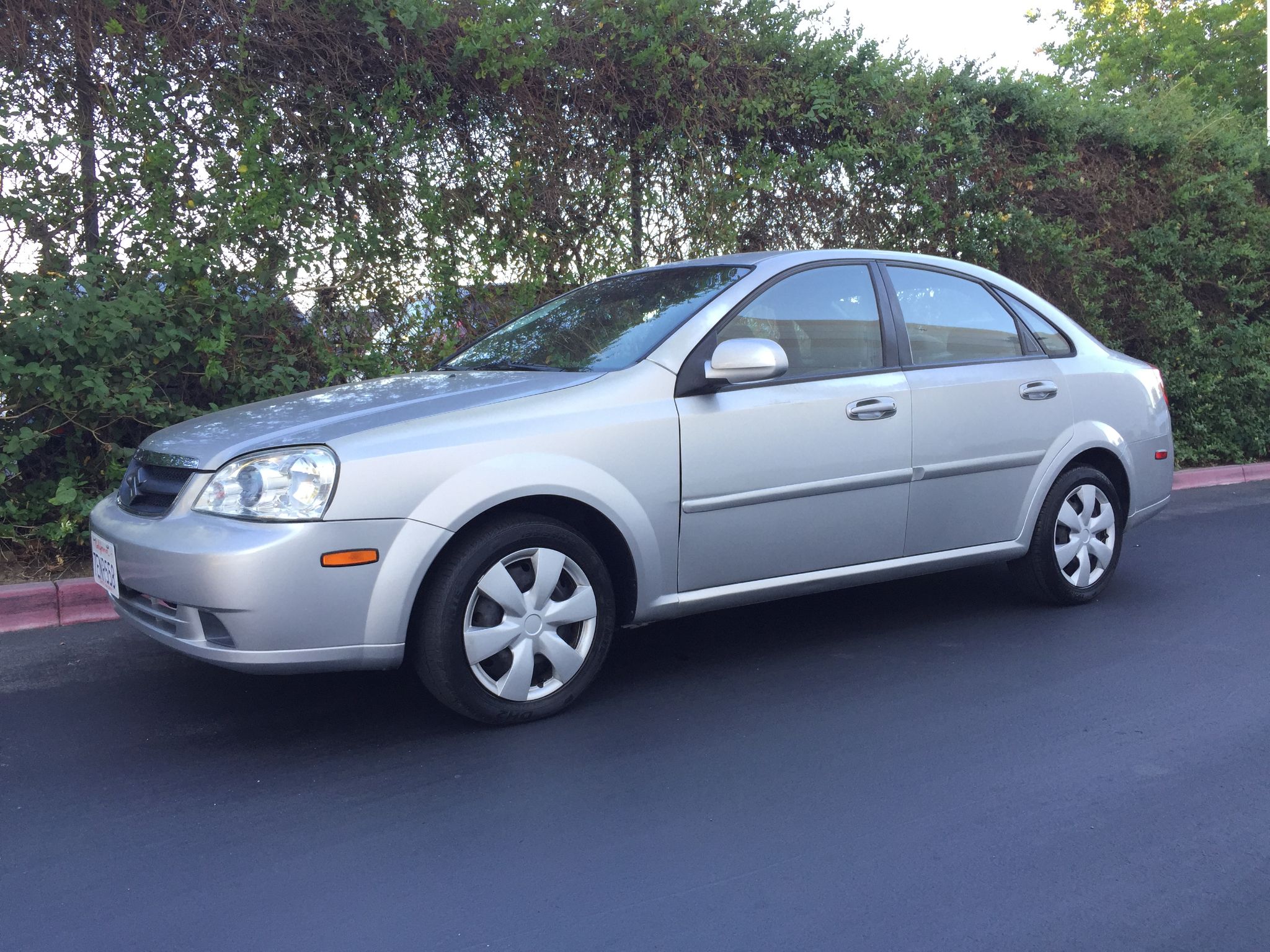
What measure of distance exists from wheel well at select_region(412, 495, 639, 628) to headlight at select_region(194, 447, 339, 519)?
45 centimetres

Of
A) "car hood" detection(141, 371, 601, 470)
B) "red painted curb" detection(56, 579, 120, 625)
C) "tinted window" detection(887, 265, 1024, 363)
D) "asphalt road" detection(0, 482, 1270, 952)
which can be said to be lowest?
"asphalt road" detection(0, 482, 1270, 952)

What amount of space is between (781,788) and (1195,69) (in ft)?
73.4

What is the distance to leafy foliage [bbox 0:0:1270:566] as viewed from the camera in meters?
5.87

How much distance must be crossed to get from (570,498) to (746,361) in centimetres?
79

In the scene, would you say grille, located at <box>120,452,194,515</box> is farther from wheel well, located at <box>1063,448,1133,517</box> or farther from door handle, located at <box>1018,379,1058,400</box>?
wheel well, located at <box>1063,448,1133,517</box>

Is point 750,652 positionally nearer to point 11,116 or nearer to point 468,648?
point 468,648

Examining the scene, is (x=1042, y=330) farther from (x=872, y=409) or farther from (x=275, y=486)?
(x=275, y=486)

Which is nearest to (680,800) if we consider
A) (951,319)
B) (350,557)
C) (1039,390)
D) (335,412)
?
(350,557)

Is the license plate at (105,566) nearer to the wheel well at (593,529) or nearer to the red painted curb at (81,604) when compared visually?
the wheel well at (593,529)

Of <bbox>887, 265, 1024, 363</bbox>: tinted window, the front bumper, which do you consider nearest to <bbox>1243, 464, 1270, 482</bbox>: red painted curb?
<bbox>887, 265, 1024, 363</bbox>: tinted window

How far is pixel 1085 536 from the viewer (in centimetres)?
530

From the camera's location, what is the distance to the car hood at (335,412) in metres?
3.60

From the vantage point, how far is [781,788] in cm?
336

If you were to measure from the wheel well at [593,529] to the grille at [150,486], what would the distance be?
916mm
